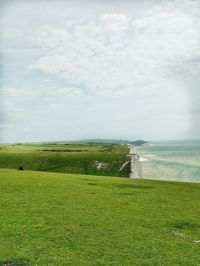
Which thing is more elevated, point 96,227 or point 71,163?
point 96,227

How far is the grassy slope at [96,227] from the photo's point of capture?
1969cm

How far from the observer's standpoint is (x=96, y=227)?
83.6ft

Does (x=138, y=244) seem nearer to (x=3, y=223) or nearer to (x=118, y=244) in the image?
(x=118, y=244)

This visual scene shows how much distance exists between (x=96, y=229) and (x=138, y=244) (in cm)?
387

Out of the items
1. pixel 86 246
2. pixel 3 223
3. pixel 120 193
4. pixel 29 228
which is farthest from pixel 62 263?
pixel 120 193

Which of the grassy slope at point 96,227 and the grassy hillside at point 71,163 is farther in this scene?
the grassy hillside at point 71,163

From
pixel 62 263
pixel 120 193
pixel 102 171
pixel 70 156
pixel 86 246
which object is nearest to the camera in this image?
pixel 62 263

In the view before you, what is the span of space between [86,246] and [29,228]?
16.9ft

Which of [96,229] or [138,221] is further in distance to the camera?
[138,221]

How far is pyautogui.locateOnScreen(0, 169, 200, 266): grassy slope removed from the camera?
19.7 metres

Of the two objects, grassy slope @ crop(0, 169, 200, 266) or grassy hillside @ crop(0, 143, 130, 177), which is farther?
grassy hillside @ crop(0, 143, 130, 177)

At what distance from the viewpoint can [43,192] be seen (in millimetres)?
39188

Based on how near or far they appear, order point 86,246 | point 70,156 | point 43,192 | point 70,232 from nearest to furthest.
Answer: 1. point 86,246
2. point 70,232
3. point 43,192
4. point 70,156

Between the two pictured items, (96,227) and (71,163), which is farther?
(71,163)
